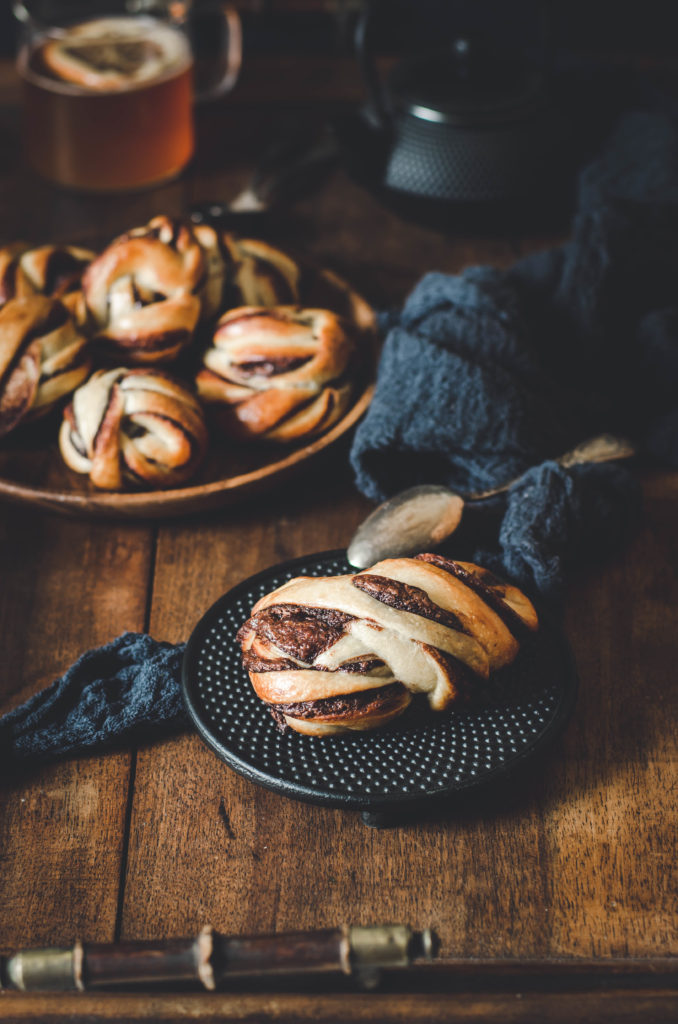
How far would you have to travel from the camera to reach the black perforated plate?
65 cm

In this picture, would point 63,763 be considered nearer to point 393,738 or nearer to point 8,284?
point 393,738

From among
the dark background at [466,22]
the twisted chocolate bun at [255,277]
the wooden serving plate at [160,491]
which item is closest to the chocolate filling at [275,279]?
the twisted chocolate bun at [255,277]

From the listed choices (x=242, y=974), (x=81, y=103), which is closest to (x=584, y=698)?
(x=242, y=974)

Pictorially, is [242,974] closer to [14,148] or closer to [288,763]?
[288,763]

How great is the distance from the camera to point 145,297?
932 millimetres

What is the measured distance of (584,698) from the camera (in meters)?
0.77

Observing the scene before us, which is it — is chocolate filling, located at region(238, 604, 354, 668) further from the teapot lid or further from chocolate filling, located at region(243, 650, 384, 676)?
the teapot lid

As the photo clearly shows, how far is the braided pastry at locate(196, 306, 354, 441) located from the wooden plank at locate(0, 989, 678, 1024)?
19.3 inches

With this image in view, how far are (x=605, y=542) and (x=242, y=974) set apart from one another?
0.50m

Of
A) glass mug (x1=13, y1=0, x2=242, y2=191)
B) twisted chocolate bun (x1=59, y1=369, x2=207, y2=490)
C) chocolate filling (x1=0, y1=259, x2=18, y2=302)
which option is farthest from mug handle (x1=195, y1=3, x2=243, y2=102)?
twisted chocolate bun (x1=59, y1=369, x2=207, y2=490)

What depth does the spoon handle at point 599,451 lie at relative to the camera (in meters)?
0.92

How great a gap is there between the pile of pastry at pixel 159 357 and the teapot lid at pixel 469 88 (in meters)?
0.37

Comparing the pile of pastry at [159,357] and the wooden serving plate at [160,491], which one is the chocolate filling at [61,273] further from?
the wooden serving plate at [160,491]

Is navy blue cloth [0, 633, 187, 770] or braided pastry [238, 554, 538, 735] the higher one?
braided pastry [238, 554, 538, 735]
